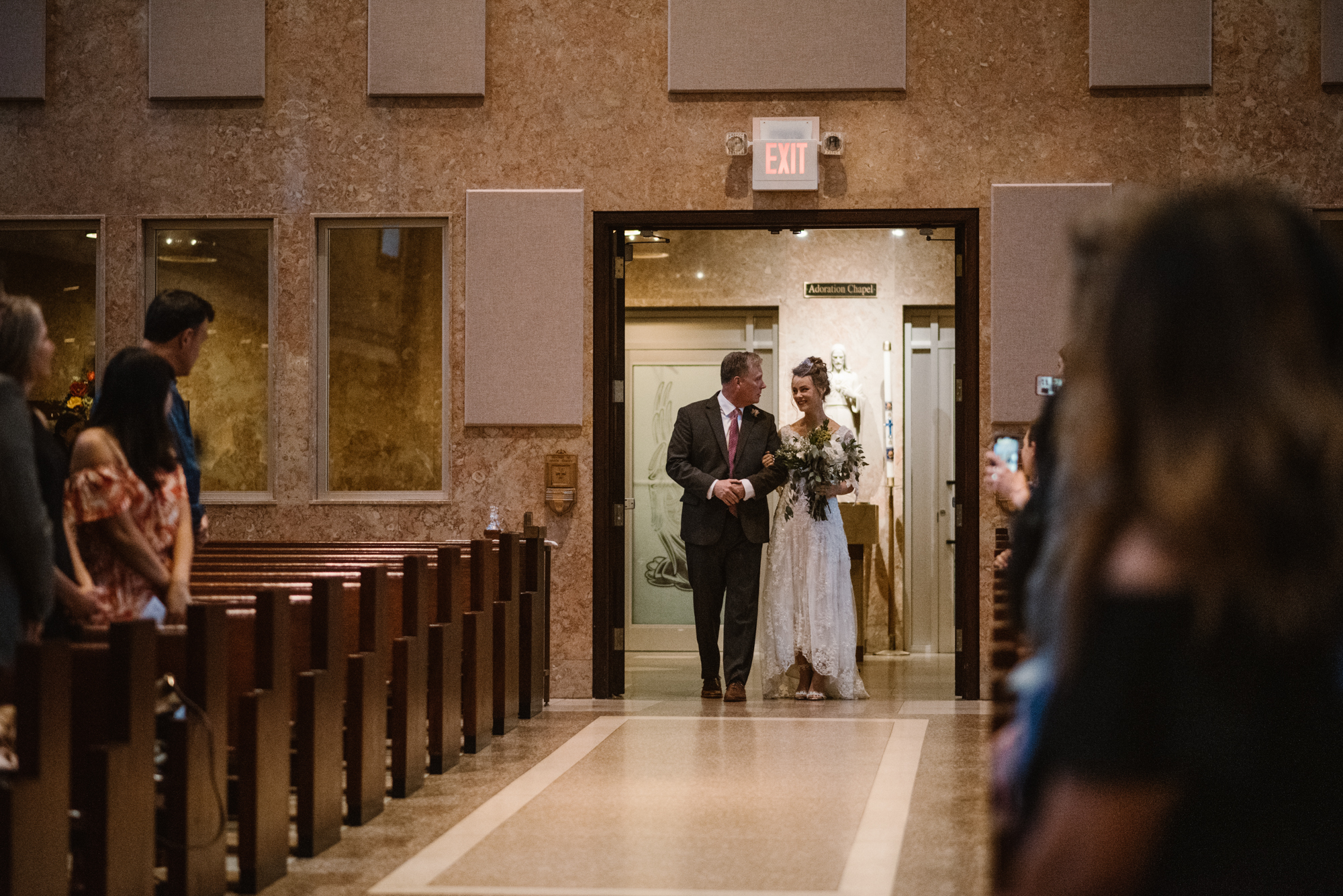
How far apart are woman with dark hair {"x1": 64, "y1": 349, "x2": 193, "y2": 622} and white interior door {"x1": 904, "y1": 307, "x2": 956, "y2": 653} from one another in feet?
22.0

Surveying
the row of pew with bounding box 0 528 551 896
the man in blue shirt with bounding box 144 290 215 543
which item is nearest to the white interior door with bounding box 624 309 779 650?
the row of pew with bounding box 0 528 551 896

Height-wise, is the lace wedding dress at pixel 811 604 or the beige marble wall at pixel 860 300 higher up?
the beige marble wall at pixel 860 300

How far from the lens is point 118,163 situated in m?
7.94

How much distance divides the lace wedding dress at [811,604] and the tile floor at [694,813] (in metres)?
0.52

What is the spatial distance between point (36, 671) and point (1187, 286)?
97.0 inches

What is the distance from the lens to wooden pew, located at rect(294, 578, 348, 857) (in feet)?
13.4

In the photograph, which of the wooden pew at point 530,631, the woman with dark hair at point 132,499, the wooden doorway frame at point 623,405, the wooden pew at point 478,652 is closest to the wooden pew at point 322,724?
the woman with dark hair at point 132,499

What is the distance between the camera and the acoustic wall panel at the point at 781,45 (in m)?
7.65

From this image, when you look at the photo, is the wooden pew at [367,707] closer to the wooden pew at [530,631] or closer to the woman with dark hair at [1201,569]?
the wooden pew at [530,631]

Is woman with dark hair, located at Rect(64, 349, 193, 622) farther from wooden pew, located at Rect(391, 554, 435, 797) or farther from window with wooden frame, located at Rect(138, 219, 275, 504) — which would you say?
window with wooden frame, located at Rect(138, 219, 275, 504)

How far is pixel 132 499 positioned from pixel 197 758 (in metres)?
0.75

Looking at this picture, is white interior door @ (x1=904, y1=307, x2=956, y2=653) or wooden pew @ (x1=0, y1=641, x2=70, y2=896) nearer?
wooden pew @ (x1=0, y1=641, x2=70, y2=896)

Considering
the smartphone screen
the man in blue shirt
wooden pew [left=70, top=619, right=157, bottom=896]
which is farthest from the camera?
the man in blue shirt

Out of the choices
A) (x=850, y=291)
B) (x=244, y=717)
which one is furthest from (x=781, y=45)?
(x=244, y=717)
